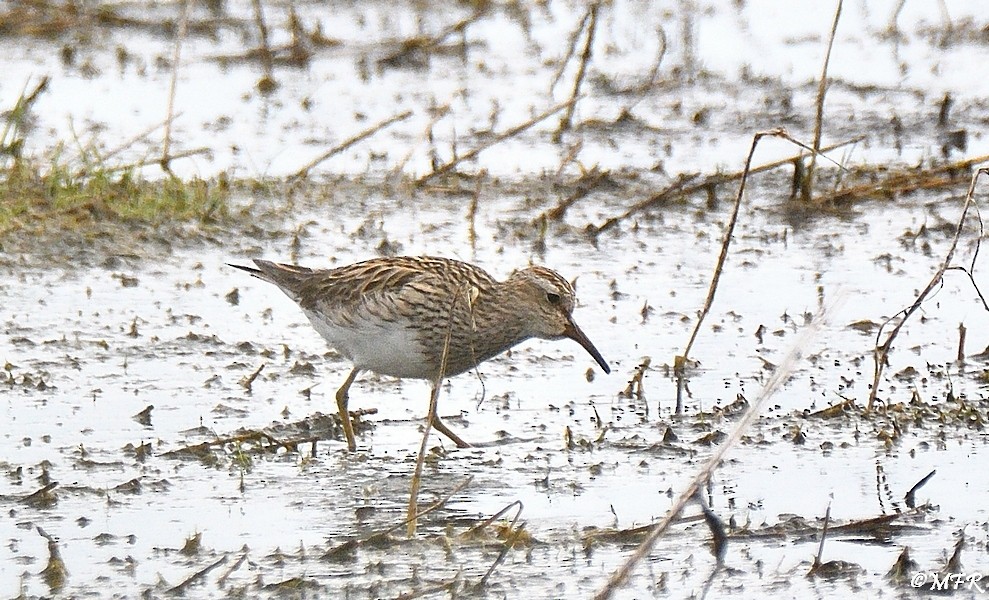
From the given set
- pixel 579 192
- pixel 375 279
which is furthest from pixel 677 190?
pixel 375 279

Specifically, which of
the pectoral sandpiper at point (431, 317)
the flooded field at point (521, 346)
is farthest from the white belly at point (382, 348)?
the flooded field at point (521, 346)

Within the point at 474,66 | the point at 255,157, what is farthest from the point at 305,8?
the point at 255,157

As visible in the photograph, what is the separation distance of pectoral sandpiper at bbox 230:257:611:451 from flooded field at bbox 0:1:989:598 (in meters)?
0.30

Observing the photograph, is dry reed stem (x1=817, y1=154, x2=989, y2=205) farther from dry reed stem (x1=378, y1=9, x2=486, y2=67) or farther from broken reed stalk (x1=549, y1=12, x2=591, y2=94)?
dry reed stem (x1=378, y1=9, x2=486, y2=67)

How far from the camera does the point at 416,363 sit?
Answer: 7109 millimetres

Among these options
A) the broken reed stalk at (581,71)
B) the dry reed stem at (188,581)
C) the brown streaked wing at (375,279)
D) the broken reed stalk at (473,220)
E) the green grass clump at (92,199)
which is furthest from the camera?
the broken reed stalk at (581,71)

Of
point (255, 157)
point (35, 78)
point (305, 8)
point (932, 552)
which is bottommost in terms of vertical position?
point (932, 552)

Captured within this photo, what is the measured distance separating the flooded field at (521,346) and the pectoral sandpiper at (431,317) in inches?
11.9

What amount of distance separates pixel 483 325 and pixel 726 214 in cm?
377

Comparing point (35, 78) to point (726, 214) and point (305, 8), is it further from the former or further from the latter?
point (726, 214)

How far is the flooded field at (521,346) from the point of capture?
560 cm

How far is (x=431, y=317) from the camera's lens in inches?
281

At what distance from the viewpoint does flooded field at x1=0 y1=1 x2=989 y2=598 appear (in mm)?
5602

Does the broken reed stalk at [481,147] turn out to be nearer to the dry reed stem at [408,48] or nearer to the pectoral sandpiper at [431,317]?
the pectoral sandpiper at [431,317]
